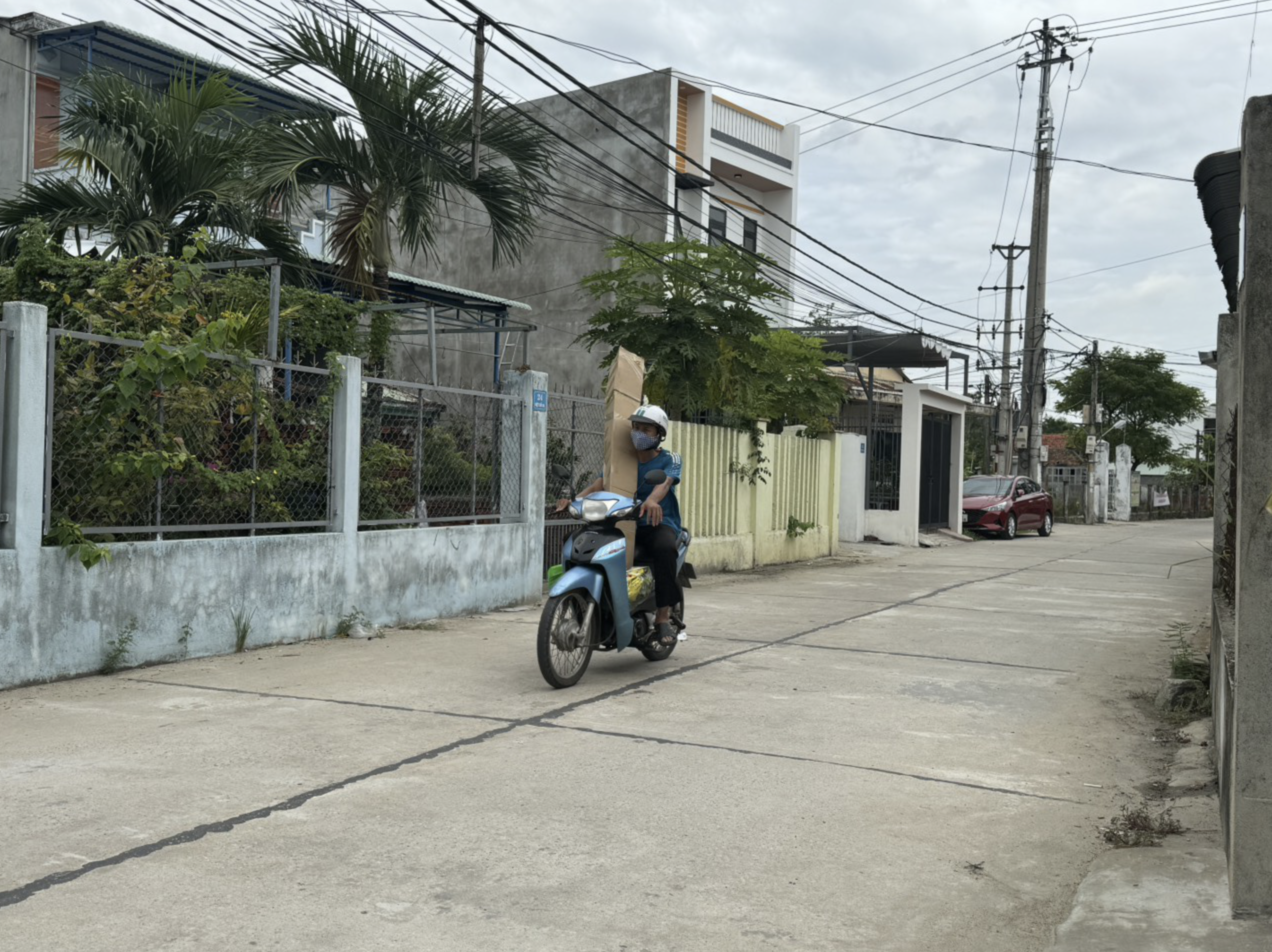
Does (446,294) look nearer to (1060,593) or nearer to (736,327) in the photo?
(736,327)

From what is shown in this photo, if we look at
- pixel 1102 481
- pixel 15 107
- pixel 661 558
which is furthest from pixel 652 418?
pixel 1102 481

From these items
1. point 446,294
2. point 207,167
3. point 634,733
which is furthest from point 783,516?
point 634,733

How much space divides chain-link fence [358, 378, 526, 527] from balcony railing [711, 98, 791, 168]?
1855 cm

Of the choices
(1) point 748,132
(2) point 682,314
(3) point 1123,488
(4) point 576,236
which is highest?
(1) point 748,132

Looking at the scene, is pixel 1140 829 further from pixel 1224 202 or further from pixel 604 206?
pixel 604 206

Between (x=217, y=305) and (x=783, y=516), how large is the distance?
1045 centimetres

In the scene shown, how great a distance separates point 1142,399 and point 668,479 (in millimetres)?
60212

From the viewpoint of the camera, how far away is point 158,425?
7992 mm

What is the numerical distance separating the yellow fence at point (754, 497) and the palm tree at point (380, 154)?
3864 mm

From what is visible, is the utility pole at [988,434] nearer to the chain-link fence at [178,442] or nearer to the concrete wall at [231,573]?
the concrete wall at [231,573]

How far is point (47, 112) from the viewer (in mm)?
20078

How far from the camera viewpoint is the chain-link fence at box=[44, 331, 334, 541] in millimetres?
7559

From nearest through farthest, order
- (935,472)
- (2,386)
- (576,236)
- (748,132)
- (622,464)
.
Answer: (2,386) < (622,464) < (935,472) < (576,236) < (748,132)

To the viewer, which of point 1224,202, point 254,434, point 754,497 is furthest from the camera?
point 754,497
